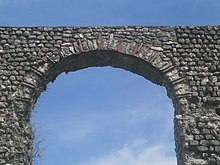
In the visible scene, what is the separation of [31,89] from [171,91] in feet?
9.24

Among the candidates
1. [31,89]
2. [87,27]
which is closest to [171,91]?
[87,27]

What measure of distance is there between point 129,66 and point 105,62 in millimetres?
538

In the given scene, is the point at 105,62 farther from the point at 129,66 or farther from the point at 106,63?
the point at 129,66

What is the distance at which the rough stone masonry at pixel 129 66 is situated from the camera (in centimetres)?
862

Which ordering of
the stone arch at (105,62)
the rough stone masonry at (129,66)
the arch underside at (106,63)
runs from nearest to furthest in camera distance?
the rough stone masonry at (129,66) < the stone arch at (105,62) < the arch underside at (106,63)

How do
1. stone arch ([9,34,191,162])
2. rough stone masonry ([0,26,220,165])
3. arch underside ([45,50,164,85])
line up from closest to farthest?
rough stone masonry ([0,26,220,165])
stone arch ([9,34,191,162])
arch underside ([45,50,164,85])

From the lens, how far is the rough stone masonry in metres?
8.62

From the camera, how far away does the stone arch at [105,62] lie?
8.90 meters

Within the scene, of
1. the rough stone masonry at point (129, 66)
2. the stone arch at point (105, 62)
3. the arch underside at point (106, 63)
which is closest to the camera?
the rough stone masonry at point (129, 66)

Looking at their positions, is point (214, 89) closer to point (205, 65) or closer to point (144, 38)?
point (205, 65)

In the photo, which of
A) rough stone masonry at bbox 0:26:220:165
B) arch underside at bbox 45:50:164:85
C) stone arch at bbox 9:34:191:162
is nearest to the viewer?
rough stone masonry at bbox 0:26:220:165

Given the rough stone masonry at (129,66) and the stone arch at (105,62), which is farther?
the stone arch at (105,62)

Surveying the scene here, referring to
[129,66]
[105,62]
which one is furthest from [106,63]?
[129,66]

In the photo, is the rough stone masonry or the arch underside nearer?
the rough stone masonry
